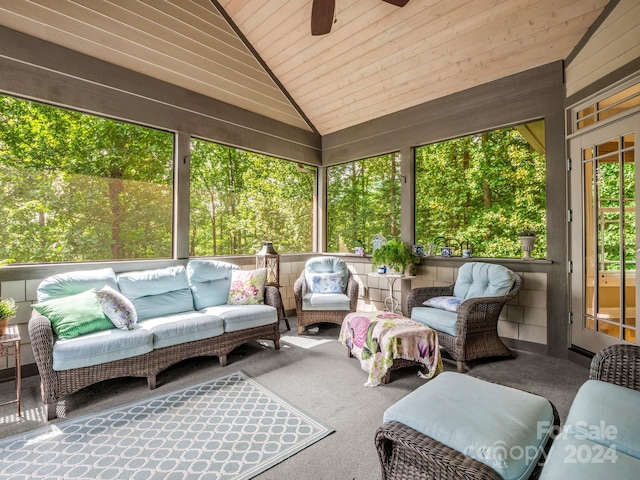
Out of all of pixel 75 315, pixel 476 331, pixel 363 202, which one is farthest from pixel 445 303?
pixel 75 315

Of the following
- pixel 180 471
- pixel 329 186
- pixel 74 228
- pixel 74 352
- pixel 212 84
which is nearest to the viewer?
pixel 180 471

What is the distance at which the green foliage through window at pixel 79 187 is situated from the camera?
120 inches

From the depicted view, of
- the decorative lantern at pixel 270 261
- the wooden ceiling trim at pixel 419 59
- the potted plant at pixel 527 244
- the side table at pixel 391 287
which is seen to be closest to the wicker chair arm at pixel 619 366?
the potted plant at pixel 527 244

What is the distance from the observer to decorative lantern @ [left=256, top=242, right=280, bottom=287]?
4.45m

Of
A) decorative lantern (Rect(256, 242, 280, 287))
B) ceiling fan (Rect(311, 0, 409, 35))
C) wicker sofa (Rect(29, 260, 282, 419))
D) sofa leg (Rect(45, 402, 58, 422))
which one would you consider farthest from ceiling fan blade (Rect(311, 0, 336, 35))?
sofa leg (Rect(45, 402, 58, 422))

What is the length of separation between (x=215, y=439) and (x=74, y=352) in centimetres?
125

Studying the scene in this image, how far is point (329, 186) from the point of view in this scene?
5.96m

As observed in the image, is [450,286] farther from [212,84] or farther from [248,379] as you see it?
[212,84]

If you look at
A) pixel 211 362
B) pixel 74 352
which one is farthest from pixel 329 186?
pixel 74 352

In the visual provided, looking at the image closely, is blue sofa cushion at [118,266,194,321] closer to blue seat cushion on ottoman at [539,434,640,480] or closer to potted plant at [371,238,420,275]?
potted plant at [371,238,420,275]

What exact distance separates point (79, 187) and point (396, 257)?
373cm

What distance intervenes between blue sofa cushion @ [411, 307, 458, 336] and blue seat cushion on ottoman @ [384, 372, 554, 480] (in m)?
1.59

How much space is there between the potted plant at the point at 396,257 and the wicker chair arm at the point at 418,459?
122 inches

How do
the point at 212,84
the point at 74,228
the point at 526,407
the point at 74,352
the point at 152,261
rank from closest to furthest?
the point at 526,407, the point at 74,352, the point at 74,228, the point at 152,261, the point at 212,84
